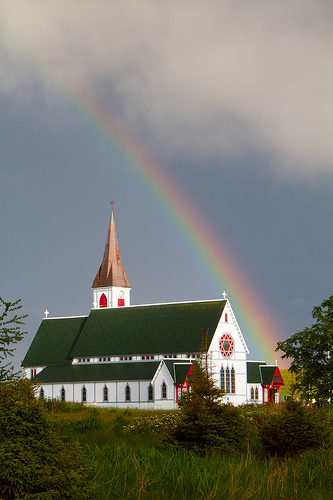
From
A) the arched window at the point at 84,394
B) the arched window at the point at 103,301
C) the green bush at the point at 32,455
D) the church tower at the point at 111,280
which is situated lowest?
the arched window at the point at 84,394

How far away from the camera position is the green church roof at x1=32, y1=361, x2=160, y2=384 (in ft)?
249

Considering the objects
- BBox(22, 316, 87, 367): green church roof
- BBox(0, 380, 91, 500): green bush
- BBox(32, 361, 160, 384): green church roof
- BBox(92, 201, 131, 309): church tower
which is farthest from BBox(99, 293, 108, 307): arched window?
BBox(0, 380, 91, 500): green bush

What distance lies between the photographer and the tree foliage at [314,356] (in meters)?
29.2

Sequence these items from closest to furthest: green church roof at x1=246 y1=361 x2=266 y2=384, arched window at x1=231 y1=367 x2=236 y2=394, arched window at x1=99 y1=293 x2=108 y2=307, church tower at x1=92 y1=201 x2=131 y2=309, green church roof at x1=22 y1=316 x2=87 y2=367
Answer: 1. arched window at x1=231 y1=367 x2=236 y2=394
2. green church roof at x1=246 y1=361 x2=266 y2=384
3. green church roof at x1=22 y1=316 x2=87 y2=367
4. church tower at x1=92 y1=201 x2=131 y2=309
5. arched window at x1=99 y1=293 x2=108 y2=307

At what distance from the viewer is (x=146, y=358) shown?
8081cm

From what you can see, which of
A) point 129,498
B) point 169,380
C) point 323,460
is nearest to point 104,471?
point 129,498

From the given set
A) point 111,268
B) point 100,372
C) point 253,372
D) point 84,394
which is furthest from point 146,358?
point 111,268

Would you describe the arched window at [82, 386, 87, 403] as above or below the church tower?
below

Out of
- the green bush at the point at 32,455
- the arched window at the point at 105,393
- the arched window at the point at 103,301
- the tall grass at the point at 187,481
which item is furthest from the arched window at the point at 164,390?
the green bush at the point at 32,455

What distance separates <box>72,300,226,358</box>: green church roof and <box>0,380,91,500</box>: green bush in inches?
2734

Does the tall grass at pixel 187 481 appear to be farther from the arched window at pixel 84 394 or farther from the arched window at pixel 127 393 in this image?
the arched window at pixel 84 394

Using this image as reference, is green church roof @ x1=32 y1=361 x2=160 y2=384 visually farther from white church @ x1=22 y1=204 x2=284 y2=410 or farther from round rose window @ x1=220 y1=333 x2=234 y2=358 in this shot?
round rose window @ x1=220 y1=333 x2=234 y2=358

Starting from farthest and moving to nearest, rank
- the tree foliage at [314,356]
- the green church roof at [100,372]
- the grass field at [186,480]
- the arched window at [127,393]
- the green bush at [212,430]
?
A: the green church roof at [100,372]
the arched window at [127,393]
the tree foliage at [314,356]
the green bush at [212,430]
the grass field at [186,480]

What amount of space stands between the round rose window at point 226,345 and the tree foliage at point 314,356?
157ft
